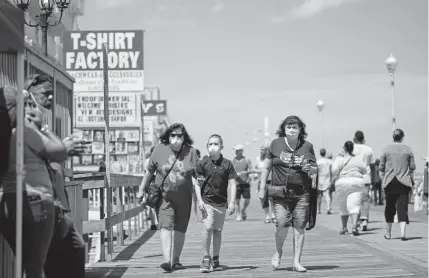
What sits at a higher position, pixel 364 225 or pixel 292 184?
pixel 292 184

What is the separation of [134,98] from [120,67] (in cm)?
351

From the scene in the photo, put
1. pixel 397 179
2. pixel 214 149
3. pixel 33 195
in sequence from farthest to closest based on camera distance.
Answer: pixel 397 179
pixel 214 149
pixel 33 195

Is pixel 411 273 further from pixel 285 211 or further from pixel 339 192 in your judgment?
pixel 339 192

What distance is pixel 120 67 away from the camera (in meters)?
24.0

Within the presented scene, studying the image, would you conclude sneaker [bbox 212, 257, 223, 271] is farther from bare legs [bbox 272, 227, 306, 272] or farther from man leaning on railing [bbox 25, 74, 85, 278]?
man leaning on railing [bbox 25, 74, 85, 278]

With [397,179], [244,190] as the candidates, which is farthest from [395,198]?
[244,190]

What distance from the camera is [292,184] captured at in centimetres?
1049

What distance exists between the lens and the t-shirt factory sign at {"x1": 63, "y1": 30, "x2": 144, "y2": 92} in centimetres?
2428

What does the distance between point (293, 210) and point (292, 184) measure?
1.06 feet

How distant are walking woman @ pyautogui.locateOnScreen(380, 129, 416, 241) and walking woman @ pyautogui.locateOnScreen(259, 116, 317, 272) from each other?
183 inches

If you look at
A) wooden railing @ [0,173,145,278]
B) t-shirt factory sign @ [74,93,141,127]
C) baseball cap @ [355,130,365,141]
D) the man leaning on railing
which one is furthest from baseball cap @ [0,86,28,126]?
t-shirt factory sign @ [74,93,141,127]

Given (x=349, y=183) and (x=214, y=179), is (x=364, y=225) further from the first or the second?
(x=214, y=179)

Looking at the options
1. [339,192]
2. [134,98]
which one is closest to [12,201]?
[339,192]

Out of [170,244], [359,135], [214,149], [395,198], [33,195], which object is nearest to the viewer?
[33,195]
